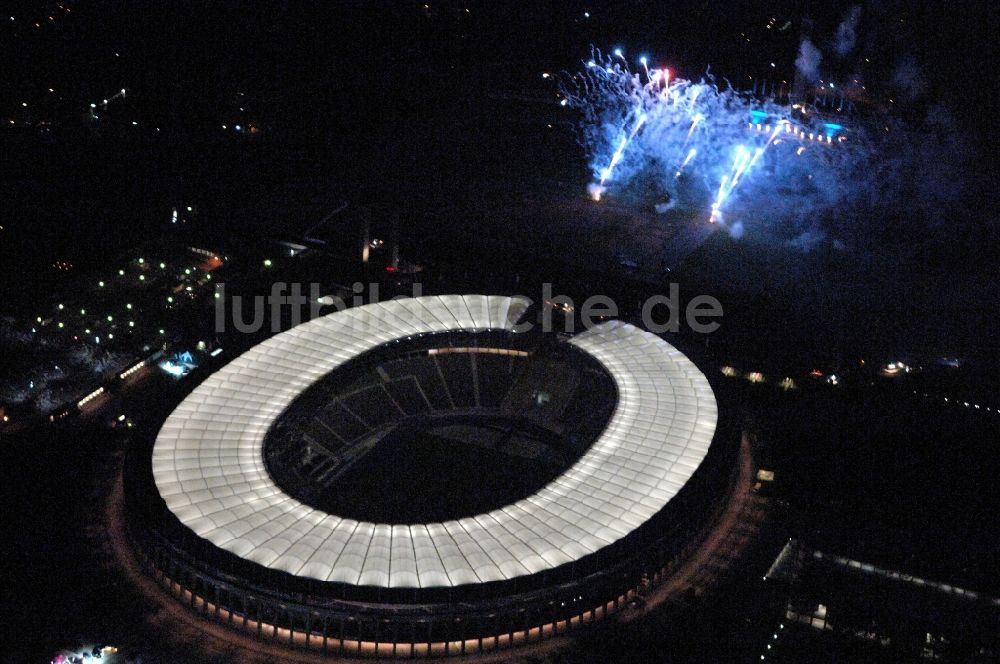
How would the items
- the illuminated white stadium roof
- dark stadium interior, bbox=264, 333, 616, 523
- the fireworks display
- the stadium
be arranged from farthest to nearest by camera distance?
the fireworks display < dark stadium interior, bbox=264, 333, 616, 523 < the illuminated white stadium roof < the stadium

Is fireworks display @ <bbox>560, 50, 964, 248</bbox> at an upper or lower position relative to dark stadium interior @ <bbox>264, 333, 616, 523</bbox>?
upper

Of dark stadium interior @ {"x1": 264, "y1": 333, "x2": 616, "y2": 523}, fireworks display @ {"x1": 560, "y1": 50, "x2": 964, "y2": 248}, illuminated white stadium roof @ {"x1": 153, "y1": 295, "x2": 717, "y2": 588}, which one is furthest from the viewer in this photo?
fireworks display @ {"x1": 560, "y1": 50, "x2": 964, "y2": 248}

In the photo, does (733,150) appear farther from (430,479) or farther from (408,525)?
(408,525)

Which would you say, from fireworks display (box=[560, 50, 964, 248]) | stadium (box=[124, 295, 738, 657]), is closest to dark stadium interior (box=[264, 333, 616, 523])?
stadium (box=[124, 295, 738, 657])

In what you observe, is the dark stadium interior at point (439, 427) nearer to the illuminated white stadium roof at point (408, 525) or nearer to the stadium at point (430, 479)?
the stadium at point (430, 479)

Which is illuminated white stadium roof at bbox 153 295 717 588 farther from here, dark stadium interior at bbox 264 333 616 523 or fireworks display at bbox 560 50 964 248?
fireworks display at bbox 560 50 964 248

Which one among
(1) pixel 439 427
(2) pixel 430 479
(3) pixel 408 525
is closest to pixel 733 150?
(1) pixel 439 427
